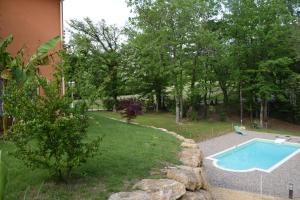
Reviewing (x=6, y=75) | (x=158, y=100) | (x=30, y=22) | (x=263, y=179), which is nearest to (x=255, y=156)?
(x=263, y=179)

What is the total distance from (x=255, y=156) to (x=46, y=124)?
12.0m

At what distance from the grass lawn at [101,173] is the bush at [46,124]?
0.45 m

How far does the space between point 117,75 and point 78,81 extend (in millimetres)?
21096

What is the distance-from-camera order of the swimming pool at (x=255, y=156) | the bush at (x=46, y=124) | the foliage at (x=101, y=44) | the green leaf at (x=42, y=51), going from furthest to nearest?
the foliage at (x=101, y=44)
the swimming pool at (x=255, y=156)
the green leaf at (x=42, y=51)
the bush at (x=46, y=124)

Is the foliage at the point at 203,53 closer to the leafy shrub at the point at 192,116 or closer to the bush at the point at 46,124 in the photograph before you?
the leafy shrub at the point at 192,116

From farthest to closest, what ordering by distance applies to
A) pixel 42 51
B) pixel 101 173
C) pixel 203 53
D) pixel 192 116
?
1. pixel 192 116
2. pixel 203 53
3. pixel 101 173
4. pixel 42 51

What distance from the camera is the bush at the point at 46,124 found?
5.39 meters

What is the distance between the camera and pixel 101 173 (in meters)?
6.84

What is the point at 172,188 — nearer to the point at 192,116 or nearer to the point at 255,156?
the point at 255,156

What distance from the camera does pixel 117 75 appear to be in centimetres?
2711

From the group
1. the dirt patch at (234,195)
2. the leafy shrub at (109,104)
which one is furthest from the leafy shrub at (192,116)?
the dirt patch at (234,195)

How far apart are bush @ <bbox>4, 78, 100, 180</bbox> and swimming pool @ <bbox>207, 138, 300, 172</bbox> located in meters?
7.46

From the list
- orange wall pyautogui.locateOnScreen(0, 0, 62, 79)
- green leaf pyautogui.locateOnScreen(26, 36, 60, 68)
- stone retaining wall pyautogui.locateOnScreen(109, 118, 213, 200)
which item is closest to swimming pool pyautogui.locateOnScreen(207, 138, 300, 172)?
stone retaining wall pyautogui.locateOnScreen(109, 118, 213, 200)

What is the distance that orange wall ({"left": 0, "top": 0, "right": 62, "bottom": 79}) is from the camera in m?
11.4
